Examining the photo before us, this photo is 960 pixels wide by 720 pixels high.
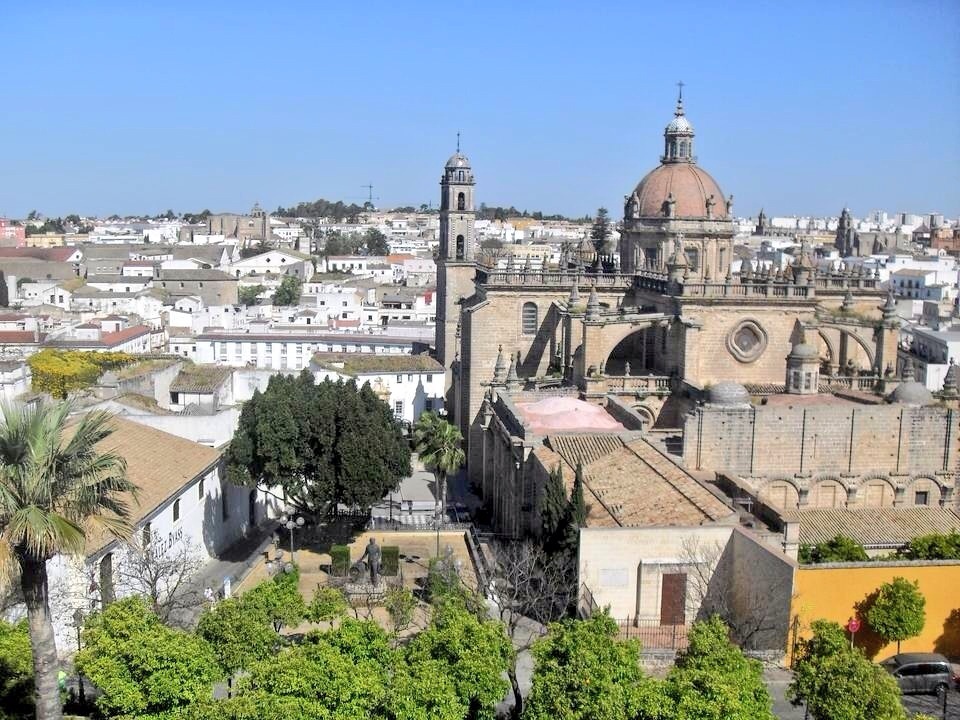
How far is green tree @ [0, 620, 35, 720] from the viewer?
15602 millimetres

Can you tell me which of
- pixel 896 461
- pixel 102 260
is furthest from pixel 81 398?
pixel 102 260

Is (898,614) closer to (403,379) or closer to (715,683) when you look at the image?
(715,683)

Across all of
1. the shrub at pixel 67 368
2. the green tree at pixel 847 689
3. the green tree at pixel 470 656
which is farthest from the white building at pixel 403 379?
the green tree at pixel 847 689

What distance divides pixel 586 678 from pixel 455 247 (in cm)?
3547

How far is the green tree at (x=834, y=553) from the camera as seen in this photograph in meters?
22.5

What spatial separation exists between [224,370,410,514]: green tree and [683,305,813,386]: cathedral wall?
1165 cm

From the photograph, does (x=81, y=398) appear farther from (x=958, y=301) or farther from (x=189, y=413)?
(x=958, y=301)

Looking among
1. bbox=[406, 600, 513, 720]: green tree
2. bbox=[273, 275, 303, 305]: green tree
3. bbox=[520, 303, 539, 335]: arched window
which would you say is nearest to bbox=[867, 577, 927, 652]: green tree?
bbox=[406, 600, 513, 720]: green tree

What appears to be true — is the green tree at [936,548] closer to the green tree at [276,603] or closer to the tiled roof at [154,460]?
the green tree at [276,603]

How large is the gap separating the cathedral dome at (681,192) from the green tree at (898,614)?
2369cm

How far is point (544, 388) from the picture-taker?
3722cm

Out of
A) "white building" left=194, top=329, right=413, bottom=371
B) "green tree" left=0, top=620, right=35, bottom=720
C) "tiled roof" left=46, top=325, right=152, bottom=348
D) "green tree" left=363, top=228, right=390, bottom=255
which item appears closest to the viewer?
"green tree" left=0, top=620, right=35, bottom=720

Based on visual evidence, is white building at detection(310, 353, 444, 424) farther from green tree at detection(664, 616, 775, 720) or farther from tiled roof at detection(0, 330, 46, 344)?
green tree at detection(664, 616, 775, 720)

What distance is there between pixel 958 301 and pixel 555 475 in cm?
7150
